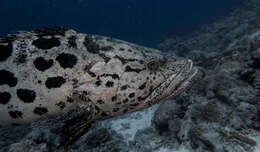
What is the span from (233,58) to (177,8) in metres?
56.8

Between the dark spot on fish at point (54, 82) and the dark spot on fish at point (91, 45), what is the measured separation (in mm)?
697

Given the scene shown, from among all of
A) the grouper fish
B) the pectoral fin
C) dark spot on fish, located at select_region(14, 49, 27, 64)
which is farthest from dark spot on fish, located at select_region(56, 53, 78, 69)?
the pectoral fin

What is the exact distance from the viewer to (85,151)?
201 inches

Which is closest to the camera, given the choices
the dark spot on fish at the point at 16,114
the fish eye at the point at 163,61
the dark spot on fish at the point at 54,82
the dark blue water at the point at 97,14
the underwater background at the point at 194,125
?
the dark spot on fish at the point at 54,82

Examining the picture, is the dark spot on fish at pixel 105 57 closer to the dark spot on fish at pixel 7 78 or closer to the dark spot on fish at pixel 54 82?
the dark spot on fish at pixel 54 82

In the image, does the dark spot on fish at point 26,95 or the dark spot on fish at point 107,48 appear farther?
the dark spot on fish at point 107,48

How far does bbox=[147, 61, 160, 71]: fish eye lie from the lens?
346 centimetres

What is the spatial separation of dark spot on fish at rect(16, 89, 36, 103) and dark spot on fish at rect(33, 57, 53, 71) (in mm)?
418

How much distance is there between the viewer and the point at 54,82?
10.8 feet

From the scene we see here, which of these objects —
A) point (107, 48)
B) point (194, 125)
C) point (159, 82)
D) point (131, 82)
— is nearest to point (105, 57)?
point (107, 48)

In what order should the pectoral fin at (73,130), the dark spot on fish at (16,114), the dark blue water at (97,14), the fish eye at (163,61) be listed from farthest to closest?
the dark blue water at (97,14), the fish eye at (163,61), the dark spot on fish at (16,114), the pectoral fin at (73,130)

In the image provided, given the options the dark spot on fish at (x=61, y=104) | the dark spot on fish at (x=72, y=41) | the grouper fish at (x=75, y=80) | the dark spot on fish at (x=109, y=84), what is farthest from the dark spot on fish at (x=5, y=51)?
the dark spot on fish at (x=109, y=84)

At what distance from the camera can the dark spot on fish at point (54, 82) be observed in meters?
3.28

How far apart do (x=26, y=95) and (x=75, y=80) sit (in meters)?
0.87
